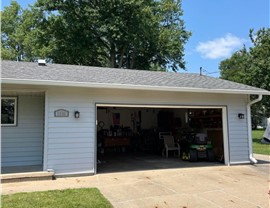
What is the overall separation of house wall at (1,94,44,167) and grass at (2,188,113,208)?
2971mm

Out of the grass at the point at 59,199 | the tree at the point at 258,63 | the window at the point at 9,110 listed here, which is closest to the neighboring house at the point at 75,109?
the window at the point at 9,110

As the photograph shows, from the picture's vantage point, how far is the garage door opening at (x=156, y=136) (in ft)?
34.3

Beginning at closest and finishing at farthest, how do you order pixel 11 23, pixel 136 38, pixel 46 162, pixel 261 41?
pixel 46 162
pixel 261 41
pixel 136 38
pixel 11 23

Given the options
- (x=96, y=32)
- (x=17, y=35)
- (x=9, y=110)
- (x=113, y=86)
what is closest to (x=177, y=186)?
(x=113, y=86)

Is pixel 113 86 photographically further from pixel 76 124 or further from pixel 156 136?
pixel 156 136

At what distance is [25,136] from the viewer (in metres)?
8.64

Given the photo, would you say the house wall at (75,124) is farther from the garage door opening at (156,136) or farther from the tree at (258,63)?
the tree at (258,63)

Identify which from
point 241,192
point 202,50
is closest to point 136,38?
point 241,192

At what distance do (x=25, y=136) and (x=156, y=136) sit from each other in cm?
713

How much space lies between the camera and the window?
28.1 ft

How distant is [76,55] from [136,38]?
494 cm

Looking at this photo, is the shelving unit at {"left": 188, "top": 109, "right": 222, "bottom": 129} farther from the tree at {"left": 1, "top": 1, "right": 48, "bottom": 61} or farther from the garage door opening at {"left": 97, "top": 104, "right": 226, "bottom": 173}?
the tree at {"left": 1, "top": 1, "right": 48, "bottom": 61}

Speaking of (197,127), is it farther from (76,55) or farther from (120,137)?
(76,55)

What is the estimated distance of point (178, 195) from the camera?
5.87 meters
